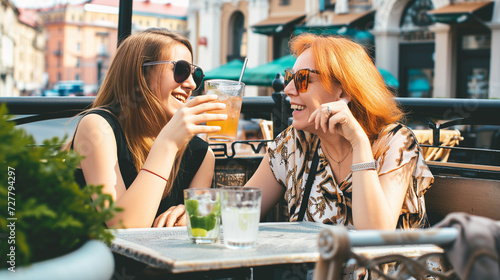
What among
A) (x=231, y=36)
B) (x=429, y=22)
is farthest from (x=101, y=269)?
(x=231, y=36)

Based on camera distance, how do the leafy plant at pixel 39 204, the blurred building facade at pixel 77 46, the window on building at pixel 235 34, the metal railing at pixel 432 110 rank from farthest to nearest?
the blurred building facade at pixel 77 46
the window on building at pixel 235 34
the metal railing at pixel 432 110
the leafy plant at pixel 39 204

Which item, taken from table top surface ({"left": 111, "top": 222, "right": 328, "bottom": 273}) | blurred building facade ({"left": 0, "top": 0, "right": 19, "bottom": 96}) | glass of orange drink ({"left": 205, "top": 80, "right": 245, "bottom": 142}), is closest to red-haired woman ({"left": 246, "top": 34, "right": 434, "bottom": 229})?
glass of orange drink ({"left": 205, "top": 80, "right": 245, "bottom": 142})

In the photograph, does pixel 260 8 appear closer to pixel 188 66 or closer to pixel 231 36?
pixel 231 36

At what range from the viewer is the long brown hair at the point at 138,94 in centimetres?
232

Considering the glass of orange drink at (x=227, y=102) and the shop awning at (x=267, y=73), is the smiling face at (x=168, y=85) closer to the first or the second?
the glass of orange drink at (x=227, y=102)

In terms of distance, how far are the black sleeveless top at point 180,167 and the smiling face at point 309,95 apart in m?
0.49

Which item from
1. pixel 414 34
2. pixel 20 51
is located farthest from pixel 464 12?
pixel 20 51

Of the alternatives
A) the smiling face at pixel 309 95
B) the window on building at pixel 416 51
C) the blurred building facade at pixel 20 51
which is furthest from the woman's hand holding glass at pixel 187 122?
the blurred building facade at pixel 20 51

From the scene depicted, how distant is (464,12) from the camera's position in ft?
49.5

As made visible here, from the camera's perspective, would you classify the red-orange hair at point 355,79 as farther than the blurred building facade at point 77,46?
No

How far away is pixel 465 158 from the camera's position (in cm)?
741

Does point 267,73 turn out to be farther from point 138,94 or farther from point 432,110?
point 138,94

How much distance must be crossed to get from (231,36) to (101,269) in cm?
2752

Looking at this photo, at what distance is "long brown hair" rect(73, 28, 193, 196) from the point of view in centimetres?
232
